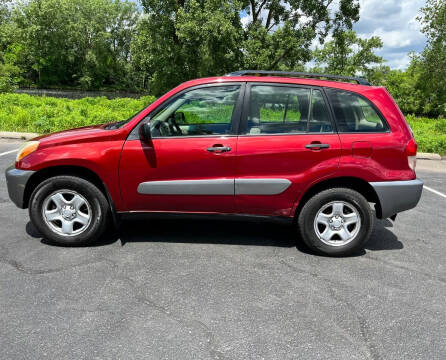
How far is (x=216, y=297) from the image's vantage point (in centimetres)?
324

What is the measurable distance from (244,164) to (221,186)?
0.31m

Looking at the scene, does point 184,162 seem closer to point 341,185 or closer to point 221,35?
point 341,185

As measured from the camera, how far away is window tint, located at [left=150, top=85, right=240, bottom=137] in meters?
4.05

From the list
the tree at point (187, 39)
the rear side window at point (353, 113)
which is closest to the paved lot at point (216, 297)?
the rear side window at point (353, 113)

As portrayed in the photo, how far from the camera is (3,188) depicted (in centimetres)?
635

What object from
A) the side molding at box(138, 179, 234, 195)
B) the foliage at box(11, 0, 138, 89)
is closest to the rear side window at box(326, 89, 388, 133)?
the side molding at box(138, 179, 234, 195)

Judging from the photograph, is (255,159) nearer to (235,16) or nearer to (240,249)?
(240,249)

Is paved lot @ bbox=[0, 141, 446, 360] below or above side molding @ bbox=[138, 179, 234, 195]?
below

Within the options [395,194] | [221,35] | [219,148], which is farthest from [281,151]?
[221,35]

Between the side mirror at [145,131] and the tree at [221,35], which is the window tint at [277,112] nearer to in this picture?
the side mirror at [145,131]

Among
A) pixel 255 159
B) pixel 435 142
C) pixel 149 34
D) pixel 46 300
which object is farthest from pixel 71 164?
pixel 149 34

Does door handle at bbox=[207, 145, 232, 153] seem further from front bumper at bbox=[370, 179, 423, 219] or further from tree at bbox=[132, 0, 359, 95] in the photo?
tree at bbox=[132, 0, 359, 95]

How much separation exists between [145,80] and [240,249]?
7034 cm

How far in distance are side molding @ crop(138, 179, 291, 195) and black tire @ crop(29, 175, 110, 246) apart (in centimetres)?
50
